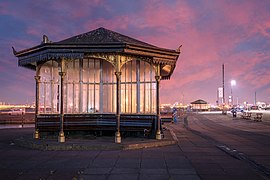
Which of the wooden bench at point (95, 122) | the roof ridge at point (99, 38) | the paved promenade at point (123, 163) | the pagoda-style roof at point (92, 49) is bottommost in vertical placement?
the paved promenade at point (123, 163)

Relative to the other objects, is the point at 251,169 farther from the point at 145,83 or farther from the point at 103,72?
the point at 103,72

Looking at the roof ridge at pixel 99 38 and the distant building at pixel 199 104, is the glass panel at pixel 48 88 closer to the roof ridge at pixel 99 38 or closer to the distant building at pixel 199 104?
the roof ridge at pixel 99 38

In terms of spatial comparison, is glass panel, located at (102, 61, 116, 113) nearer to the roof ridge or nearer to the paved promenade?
the roof ridge

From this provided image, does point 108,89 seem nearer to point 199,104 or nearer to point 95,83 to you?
point 95,83

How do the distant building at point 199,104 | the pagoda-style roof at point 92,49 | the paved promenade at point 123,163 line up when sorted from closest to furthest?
the paved promenade at point 123,163 < the pagoda-style roof at point 92,49 < the distant building at point 199,104

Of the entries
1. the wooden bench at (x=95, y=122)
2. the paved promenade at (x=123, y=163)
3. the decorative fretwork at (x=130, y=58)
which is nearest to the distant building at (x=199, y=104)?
the wooden bench at (x=95, y=122)

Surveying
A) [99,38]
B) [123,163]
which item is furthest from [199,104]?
[123,163]

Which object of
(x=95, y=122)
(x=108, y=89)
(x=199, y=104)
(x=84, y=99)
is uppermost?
(x=108, y=89)

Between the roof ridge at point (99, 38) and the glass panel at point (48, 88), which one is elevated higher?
the roof ridge at point (99, 38)

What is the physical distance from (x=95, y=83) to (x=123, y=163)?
7993mm

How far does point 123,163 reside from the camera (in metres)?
9.37

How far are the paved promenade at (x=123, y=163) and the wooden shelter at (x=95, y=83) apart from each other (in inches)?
88.6

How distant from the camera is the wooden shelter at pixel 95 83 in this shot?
1393 cm

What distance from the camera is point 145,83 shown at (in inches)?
635
